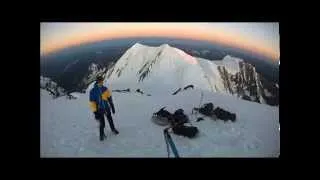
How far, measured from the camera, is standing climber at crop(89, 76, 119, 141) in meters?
3.86

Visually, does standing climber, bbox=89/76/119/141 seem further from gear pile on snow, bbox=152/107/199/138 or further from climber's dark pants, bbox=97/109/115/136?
gear pile on snow, bbox=152/107/199/138

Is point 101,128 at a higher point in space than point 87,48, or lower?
lower

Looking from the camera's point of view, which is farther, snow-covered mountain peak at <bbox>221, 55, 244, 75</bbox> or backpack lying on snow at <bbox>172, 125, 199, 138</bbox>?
snow-covered mountain peak at <bbox>221, 55, 244, 75</bbox>

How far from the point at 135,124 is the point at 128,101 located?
0.17 m

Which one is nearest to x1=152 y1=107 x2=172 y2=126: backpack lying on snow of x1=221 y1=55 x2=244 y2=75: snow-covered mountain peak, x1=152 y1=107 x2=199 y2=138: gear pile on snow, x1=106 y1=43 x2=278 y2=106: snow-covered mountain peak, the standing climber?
x1=152 y1=107 x2=199 y2=138: gear pile on snow

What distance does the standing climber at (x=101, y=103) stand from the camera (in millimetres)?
3859

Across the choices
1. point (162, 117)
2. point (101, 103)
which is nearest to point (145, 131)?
point (162, 117)

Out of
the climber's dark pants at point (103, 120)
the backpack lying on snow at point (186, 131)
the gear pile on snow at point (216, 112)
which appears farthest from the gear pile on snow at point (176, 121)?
the climber's dark pants at point (103, 120)

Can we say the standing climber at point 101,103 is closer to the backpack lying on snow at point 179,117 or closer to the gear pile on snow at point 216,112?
the backpack lying on snow at point 179,117

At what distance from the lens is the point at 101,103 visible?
3871mm

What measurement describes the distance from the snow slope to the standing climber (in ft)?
0.12
